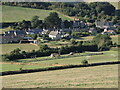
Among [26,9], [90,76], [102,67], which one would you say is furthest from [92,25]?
[90,76]

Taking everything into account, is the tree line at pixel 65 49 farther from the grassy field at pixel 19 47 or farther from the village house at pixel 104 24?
the village house at pixel 104 24

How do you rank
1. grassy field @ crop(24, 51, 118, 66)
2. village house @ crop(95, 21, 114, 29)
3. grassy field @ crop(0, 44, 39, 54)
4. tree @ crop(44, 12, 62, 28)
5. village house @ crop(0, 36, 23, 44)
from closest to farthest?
grassy field @ crop(24, 51, 118, 66) < grassy field @ crop(0, 44, 39, 54) < village house @ crop(0, 36, 23, 44) < tree @ crop(44, 12, 62, 28) < village house @ crop(95, 21, 114, 29)

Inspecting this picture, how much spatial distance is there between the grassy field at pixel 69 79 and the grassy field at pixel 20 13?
38.5 m

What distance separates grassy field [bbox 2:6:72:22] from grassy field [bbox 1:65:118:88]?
38460 millimetres

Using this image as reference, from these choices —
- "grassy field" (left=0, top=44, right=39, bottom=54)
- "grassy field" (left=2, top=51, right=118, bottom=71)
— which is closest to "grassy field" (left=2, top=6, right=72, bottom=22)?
"grassy field" (left=0, top=44, right=39, bottom=54)

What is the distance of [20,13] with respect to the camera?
6819cm

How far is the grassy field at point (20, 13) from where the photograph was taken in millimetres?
64519

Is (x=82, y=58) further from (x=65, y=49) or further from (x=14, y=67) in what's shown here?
(x=14, y=67)

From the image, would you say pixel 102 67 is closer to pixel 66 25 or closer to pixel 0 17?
pixel 66 25

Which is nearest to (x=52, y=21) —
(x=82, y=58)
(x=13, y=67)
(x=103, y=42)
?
(x=103, y=42)

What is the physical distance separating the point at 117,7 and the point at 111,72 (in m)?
54.8

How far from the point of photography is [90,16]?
70688 millimetres

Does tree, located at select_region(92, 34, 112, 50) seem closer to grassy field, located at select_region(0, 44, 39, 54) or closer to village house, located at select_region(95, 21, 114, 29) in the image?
grassy field, located at select_region(0, 44, 39, 54)

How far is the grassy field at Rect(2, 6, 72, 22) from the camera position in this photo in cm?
6452
